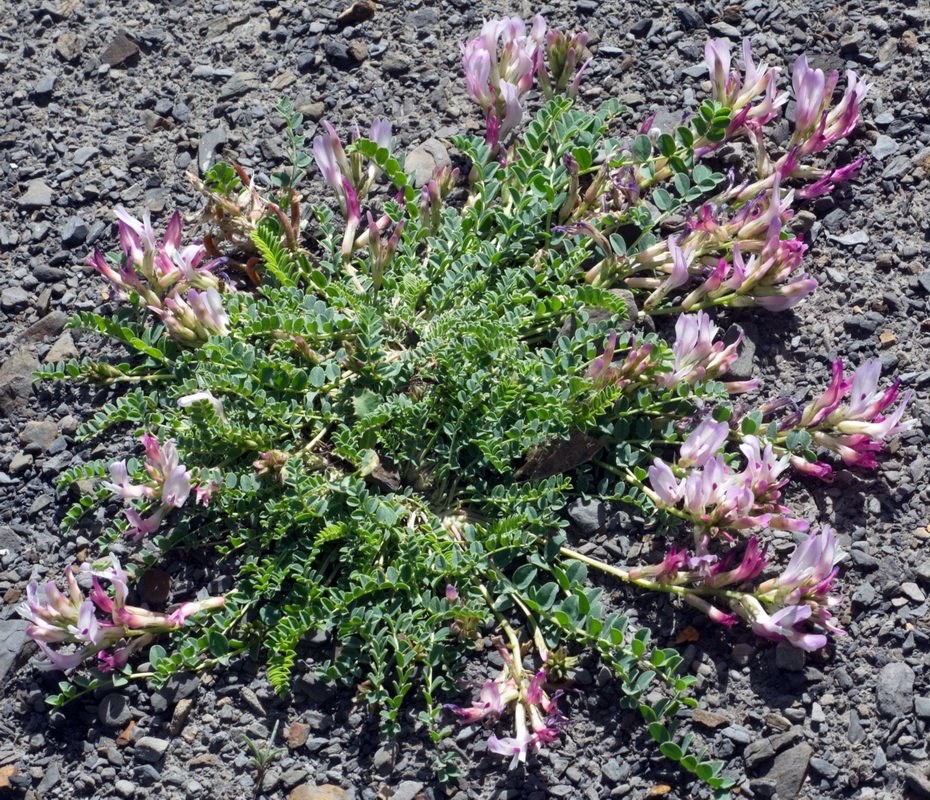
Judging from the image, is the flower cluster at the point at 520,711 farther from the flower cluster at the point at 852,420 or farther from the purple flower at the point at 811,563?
the flower cluster at the point at 852,420

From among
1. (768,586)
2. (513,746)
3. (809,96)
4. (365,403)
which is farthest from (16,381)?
(809,96)

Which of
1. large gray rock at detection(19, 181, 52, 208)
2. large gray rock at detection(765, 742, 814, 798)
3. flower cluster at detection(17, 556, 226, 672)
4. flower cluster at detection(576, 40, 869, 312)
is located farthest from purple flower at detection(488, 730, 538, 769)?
large gray rock at detection(19, 181, 52, 208)

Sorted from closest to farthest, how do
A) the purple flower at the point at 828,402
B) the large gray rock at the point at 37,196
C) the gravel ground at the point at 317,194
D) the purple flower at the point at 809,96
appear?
the gravel ground at the point at 317,194 < the purple flower at the point at 828,402 < the purple flower at the point at 809,96 < the large gray rock at the point at 37,196

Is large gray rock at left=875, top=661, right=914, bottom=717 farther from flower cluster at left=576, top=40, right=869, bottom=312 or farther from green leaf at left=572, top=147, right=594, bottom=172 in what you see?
green leaf at left=572, top=147, right=594, bottom=172

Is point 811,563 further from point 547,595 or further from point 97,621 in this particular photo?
point 97,621

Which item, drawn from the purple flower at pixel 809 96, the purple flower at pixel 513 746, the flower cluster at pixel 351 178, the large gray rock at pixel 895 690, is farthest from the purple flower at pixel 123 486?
the purple flower at pixel 809 96

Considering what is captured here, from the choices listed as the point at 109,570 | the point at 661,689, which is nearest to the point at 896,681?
the point at 661,689
